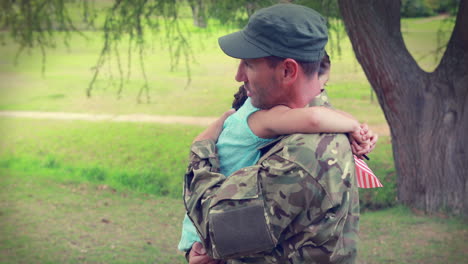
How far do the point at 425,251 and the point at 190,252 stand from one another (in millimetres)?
4056

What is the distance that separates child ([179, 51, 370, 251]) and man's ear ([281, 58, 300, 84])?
81 mm

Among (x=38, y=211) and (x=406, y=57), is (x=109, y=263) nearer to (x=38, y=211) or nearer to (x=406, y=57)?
(x=38, y=211)

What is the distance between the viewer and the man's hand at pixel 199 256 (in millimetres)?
1631

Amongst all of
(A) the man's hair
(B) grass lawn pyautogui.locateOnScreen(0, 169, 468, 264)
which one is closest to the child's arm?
(A) the man's hair

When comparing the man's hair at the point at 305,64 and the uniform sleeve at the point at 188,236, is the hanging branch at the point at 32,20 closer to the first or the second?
the uniform sleeve at the point at 188,236

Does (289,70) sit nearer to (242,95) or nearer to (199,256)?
(242,95)

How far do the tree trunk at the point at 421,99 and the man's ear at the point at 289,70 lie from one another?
166 inches

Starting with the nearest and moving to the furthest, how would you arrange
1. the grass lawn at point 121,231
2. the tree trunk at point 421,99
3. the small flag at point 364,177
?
1. the small flag at point 364,177
2. the grass lawn at point 121,231
3. the tree trunk at point 421,99

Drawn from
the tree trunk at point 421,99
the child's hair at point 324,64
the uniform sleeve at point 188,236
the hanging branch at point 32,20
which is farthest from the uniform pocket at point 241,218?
the tree trunk at point 421,99

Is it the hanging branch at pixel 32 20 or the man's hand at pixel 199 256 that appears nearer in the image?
the man's hand at pixel 199 256

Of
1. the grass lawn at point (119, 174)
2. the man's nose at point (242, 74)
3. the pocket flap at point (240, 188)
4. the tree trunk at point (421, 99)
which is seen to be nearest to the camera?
the pocket flap at point (240, 188)

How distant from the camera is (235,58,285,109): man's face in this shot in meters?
1.53

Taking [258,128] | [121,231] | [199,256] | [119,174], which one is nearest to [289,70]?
[258,128]

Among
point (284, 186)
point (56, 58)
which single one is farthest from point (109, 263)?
point (56, 58)
